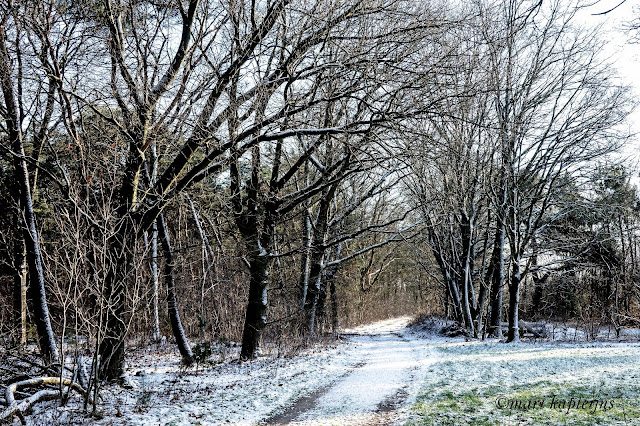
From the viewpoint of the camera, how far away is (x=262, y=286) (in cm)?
1288

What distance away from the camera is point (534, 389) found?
7.85 metres

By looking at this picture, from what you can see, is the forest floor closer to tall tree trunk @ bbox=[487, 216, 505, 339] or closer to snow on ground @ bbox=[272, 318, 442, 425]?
snow on ground @ bbox=[272, 318, 442, 425]

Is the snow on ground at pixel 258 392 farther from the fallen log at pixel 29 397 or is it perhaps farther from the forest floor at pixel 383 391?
the fallen log at pixel 29 397

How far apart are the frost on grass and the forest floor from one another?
17 millimetres

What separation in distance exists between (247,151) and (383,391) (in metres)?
6.90

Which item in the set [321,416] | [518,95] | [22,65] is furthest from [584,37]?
[22,65]

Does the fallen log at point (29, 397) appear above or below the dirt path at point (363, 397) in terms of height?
above

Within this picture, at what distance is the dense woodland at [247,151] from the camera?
25.7ft

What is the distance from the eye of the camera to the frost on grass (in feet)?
20.6

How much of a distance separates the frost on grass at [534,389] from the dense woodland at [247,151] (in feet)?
14.1

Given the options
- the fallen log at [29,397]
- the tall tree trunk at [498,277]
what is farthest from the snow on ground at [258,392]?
the tall tree trunk at [498,277]

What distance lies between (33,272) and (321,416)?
22.0ft

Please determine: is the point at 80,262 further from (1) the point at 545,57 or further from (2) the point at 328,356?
(1) the point at 545,57

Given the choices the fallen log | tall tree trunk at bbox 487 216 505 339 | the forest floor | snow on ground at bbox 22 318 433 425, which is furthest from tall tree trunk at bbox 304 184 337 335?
the fallen log
